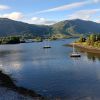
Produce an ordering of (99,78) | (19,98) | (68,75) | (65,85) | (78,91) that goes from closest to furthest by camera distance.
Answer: (19,98)
(78,91)
(65,85)
(99,78)
(68,75)

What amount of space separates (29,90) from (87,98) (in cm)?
1534

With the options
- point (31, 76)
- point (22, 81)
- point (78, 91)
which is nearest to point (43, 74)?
point (31, 76)

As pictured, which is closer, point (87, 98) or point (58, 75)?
point (87, 98)

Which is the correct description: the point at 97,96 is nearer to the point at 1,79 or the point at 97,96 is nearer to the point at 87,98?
the point at 87,98

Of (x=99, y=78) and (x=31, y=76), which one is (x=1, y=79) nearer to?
(x=31, y=76)

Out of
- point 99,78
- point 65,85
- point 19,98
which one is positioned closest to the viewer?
point 19,98

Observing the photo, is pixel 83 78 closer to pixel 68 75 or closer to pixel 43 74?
pixel 68 75

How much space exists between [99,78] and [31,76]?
21.7 m

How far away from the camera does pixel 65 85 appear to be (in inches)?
2899

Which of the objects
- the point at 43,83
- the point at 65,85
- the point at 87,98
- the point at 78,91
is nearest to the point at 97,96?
the point at 87,98

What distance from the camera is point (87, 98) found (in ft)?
196

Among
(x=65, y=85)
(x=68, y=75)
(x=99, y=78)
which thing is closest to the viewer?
(x=65, y=85)

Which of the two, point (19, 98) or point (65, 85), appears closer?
point (19, 98)

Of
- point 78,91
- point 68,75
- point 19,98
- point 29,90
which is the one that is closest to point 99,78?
point 68,75
